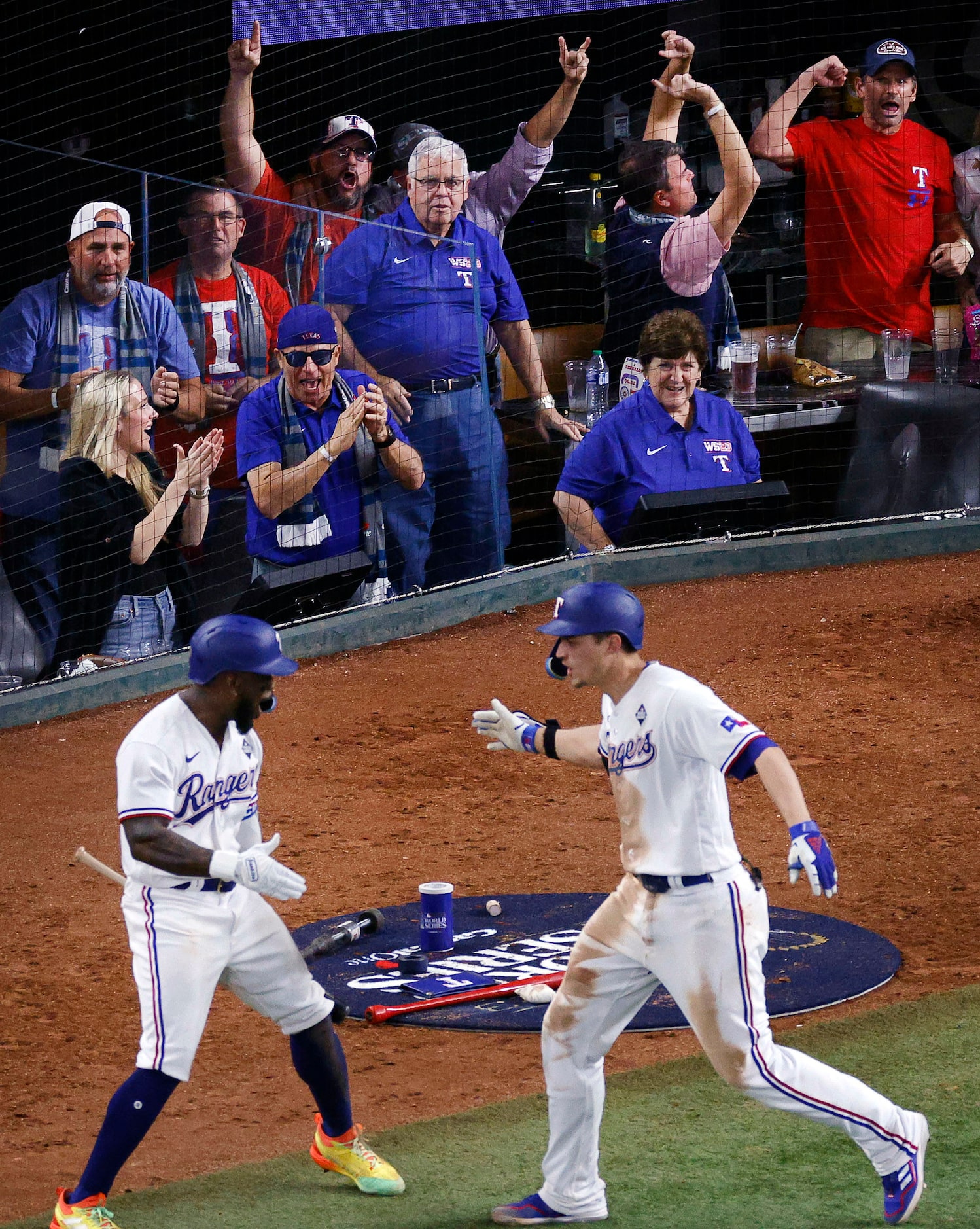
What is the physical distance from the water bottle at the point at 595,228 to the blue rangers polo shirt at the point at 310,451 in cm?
221

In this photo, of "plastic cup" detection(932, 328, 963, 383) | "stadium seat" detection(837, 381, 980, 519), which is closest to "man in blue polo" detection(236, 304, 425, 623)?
"stadium seat" detection(837, 381, 980, 519)

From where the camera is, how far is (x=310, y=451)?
969 cm

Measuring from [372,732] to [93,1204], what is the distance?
4832mm

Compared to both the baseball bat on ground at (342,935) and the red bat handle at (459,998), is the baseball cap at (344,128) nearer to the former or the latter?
the baseball bat on ground at (342,935)

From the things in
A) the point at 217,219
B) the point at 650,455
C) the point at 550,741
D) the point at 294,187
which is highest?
the point at 294,187

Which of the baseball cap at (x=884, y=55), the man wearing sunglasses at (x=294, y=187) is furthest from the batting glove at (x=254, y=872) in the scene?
the baseball cap at (x=884, y=55)

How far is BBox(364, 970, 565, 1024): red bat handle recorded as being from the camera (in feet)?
18.4

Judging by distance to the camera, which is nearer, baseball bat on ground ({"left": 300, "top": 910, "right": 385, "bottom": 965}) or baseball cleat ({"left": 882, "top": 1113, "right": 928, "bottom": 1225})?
baseball cleat ({"left": 882, "top": 1113, "right": 928, "bottom": 1225})

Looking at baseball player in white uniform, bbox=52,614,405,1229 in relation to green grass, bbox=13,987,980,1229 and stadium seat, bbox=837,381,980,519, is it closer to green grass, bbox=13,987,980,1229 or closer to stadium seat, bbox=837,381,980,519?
green grass, bbox=13,987,980,1229

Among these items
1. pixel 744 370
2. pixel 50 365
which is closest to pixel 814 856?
pixel 50 365

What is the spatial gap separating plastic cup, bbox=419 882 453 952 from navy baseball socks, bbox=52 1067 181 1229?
1.94 meters

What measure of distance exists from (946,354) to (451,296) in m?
3.50

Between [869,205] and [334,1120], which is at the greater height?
[869,205]

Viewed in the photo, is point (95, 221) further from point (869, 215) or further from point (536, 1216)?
point (536, 1216)
